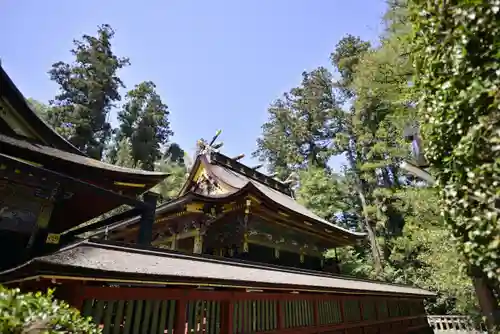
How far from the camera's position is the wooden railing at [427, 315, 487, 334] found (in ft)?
45.8

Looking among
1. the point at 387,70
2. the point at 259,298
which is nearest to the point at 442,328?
the point at 387,70

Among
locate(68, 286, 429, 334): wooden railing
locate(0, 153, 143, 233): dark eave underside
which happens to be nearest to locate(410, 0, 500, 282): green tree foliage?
locate(68, 286, 429, 334): wooden railing

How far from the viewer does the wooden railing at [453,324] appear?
13.9 metres

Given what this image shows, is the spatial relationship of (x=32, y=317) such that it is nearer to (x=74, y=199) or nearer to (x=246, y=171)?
(x=74, y=199)

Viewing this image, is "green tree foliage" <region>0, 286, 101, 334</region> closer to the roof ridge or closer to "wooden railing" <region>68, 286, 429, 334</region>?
"wooden railing" <region>68, 286, 429, 334</region>

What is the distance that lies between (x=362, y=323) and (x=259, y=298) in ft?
16.6

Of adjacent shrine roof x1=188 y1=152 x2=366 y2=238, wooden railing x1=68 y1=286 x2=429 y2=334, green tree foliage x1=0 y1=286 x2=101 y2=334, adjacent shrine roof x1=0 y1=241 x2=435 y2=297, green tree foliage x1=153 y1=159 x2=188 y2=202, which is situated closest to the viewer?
green tree foliage x1=0 y1=286 x2=101 y2=334

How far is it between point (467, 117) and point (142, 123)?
34441 millimetres

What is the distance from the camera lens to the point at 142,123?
33594mm

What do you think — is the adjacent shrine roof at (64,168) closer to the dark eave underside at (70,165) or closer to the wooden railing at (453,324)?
the dark eave underside at (70,165)

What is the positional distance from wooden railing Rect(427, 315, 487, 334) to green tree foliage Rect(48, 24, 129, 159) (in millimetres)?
29094

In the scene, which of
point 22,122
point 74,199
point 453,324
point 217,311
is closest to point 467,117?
point 217,311

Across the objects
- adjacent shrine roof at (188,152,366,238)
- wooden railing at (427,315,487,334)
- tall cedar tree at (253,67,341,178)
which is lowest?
wooden railing at (427,315,487,334)

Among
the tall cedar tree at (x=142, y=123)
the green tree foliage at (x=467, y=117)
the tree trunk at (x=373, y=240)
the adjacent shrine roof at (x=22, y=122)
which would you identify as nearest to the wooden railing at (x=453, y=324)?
the tree trunk at (x=373, y=240)
